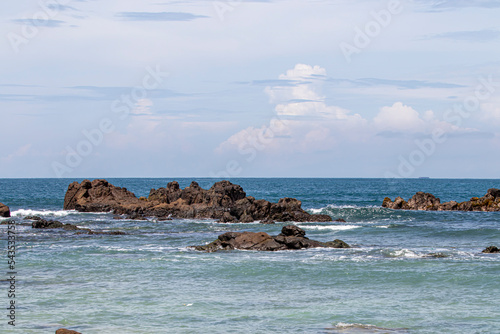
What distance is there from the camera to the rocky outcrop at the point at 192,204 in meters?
51.7

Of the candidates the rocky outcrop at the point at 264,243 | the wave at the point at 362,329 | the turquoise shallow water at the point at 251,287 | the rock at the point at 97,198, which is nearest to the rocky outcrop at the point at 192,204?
the rock at the point at 97,198

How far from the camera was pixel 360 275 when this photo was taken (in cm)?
2380

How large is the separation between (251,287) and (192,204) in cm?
3786

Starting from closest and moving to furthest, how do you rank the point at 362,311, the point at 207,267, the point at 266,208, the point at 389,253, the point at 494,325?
1. the point at 494,325
2. the point at 362,311
3. the point at 207,267
4. the point at 389,253
5. the point at 266,208

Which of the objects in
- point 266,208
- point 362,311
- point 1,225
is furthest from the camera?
point 266,208

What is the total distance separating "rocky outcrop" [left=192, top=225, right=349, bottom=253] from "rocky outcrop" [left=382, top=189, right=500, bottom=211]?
1466 inches

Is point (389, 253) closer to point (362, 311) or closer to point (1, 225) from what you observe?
point (362, 311)

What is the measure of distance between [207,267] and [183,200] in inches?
1381

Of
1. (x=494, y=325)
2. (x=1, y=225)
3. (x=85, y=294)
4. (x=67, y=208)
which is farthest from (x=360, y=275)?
(x=67, y=208)

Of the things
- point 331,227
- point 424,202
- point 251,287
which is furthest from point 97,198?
point 251,287

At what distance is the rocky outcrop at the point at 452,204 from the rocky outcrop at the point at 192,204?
65.1 ft

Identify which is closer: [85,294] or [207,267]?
[85,294]

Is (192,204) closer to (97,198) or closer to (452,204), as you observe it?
(97,198)

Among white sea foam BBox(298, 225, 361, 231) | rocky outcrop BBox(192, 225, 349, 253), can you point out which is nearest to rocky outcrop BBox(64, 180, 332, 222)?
white sea foam BBox(298, 225, 361, 231)
